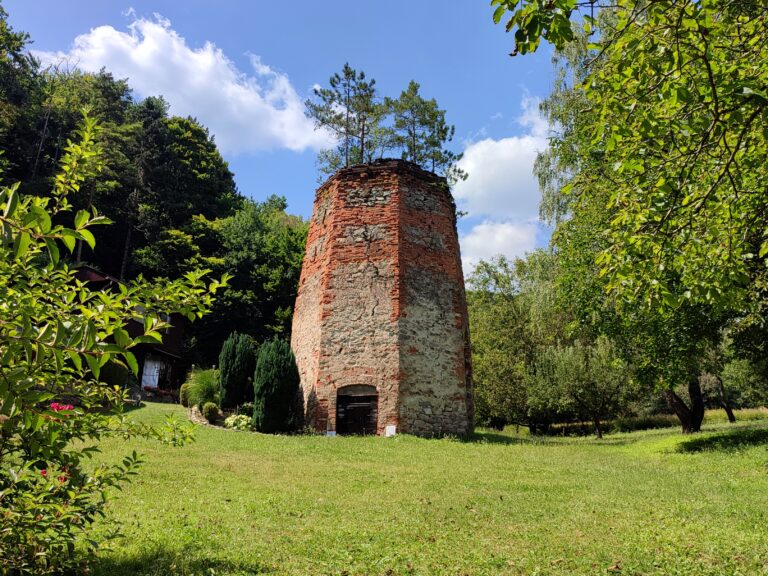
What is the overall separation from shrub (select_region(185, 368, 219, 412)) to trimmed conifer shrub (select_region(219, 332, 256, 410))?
2.92ft

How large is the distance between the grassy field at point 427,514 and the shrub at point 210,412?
514 centimetres

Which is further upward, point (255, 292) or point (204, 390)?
point (255, 292)

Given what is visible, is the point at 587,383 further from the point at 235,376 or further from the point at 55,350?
the point at 55,350

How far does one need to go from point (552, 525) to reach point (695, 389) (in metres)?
14.1

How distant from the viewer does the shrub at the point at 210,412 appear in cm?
1669

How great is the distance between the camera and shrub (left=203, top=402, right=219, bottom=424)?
16.7 m

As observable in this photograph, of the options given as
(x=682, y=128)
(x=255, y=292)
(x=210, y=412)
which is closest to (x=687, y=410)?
(x=682, y=128)

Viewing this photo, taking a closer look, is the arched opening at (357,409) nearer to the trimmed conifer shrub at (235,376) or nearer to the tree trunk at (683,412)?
the trimmed conifer shrub at (235,376)

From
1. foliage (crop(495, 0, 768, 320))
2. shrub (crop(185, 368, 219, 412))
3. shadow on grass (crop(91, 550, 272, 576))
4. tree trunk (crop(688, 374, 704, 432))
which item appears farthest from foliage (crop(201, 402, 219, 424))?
tree trunk (crop(688, 374, 704, 432))

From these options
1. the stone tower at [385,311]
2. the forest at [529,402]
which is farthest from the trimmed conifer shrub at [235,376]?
the stone tower at [385,311]

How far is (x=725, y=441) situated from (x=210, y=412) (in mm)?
15497

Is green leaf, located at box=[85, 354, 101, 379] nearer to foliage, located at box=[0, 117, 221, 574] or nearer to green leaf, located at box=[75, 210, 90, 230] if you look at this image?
foliage, located at box=[0, 117, 221, 574]

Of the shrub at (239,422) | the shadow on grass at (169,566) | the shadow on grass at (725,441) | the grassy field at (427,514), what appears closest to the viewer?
the shadow on grass at (169,566)

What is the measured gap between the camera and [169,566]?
450cm
